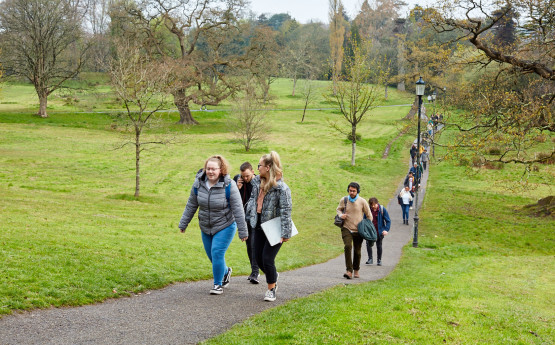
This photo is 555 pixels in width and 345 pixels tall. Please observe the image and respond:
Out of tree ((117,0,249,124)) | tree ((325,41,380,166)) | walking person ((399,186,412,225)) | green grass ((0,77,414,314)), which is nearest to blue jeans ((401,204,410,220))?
walking person ((399,186,412,225))

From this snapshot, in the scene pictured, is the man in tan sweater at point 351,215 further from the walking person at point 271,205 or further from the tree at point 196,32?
the tree at point 196,32

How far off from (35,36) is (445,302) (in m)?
49.4

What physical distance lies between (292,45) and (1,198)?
267 feet

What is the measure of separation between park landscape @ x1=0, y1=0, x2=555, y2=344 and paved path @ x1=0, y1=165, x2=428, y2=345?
1.07ft

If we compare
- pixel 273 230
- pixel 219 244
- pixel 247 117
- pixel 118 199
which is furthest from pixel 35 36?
pixel 273 230

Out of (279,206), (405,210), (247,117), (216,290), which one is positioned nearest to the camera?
(279,206)

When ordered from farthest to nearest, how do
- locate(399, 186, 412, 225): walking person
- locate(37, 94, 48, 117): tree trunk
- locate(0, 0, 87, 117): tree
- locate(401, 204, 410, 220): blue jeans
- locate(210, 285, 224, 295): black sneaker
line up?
locate(37, 94, 48, 117): tree trunk
locate(0, 0, 87, 117): tree
locate(401, 204, 410, 220): blue jeans
locate(399, 186, 412, 225): walking person
locate(210, 285, 224, 295): black sneaker

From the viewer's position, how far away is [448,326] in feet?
21.7

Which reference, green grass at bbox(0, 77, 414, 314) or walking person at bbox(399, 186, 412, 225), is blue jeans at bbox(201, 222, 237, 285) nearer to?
green grass at bbox(0, 77, 414, 314)

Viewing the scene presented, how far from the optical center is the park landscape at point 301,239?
265 inches

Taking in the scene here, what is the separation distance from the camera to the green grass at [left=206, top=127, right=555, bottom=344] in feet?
19.6

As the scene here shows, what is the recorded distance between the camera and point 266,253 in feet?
24.3

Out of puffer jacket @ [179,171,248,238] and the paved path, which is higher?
puffer jacket @ [179,171,248,238]

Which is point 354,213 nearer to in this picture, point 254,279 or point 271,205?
point 254,279
